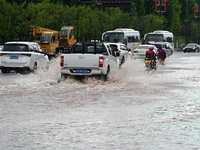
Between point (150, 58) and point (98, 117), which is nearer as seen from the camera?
point (98, 117)

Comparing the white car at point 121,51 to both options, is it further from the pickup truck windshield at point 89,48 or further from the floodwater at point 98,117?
the floodwater at point 98,117

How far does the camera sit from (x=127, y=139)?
881cm

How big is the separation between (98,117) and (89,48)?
10.9m

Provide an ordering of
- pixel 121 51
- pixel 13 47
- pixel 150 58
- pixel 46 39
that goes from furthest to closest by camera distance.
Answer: pixel 46 39 → pixel 121 51 → pixel 150 58 → pixel 13 47

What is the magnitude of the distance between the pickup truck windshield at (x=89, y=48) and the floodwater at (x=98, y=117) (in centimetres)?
286

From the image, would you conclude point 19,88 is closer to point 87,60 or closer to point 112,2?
point 87,60

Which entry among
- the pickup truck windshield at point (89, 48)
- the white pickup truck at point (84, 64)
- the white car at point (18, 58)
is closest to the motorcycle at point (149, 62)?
the white car at point (18, 58)

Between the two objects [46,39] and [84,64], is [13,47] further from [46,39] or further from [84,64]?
[46,39]

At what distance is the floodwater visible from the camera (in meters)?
8.53

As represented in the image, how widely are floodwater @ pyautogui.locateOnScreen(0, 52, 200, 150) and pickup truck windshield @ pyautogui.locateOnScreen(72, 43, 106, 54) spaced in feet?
9.39

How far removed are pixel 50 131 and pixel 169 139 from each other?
7.03 ft

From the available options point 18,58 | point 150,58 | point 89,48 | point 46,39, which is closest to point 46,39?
point 46,39

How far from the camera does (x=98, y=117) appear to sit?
37.2 feet

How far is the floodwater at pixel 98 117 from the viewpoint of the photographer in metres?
8.53
